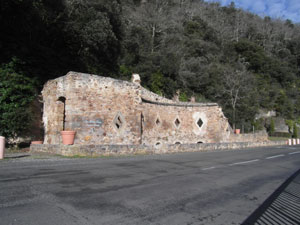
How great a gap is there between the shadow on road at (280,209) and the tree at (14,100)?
11.7 m

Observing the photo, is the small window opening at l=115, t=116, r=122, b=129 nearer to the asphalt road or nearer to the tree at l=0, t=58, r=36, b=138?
the tree at l=0, t=58, r=36, b=138

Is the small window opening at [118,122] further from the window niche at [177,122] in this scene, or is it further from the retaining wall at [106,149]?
the window niche at [177,122]

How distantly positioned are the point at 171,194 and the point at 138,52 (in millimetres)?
25189

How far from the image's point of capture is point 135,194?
191 inches

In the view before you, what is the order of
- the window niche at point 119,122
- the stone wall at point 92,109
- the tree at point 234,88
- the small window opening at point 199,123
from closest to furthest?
the stone wall at point 92,109 < the window niche at point 119,122 < the small window opening at point 199,123 < the tree at point 234,88

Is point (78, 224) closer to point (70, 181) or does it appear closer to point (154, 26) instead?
point (70, 181)

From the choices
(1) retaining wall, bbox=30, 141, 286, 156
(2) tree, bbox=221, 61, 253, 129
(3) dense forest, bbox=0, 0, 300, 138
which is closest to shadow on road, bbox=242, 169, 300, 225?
(1) retaining wall, bbox=30, 141, 286, 156

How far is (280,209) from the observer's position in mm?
4312

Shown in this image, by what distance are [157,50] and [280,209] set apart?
2877cm

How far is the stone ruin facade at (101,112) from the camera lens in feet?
39.3

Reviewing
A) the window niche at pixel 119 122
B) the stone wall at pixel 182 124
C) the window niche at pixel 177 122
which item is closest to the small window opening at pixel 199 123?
the stone wall at pixel 182 124

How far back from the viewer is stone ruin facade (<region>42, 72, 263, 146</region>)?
12.0 m

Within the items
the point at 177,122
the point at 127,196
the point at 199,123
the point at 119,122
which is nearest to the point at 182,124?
the point at 177,122

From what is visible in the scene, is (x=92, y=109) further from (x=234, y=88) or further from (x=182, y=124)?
(x=234, y=88)
